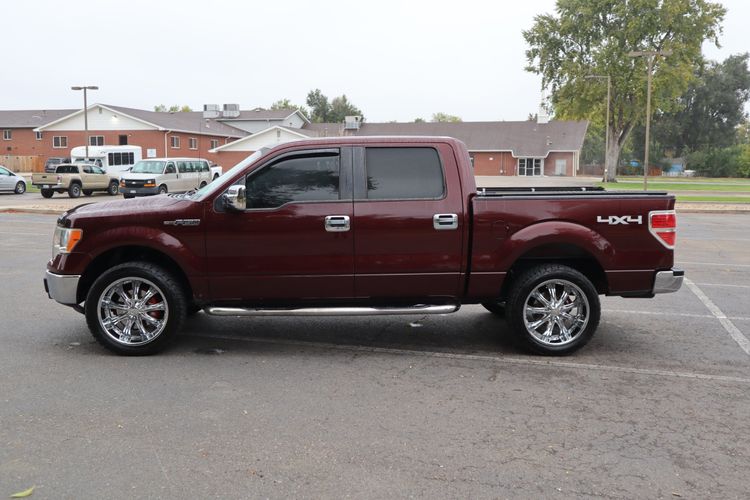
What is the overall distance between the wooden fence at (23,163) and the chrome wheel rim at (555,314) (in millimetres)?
62596

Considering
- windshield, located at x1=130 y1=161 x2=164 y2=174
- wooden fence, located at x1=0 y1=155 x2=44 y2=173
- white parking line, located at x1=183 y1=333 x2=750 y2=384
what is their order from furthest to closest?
1. wooden fence, located at x1=0 y1=155 x2=44 y2=173
2. windshield, located at x1=130 y1=161 x2=164 y2=174
3. white parking line, located at x1=183 y1=333 x2=750 y2=384

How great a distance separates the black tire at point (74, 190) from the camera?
31.8 m

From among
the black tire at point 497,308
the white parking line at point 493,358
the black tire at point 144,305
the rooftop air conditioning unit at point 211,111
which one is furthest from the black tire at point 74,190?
the rooftop air conditioning unit at point 211,111

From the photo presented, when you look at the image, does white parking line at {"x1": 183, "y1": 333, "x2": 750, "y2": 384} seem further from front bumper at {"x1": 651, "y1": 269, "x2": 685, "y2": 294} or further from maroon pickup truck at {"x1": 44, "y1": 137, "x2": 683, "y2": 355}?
front bumper at {"x1": 651, "y1": 269, "x2": 685, "y2": 294}

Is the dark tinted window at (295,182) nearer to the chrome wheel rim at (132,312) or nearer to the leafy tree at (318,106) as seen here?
the chrome wheel rim at (132,312)

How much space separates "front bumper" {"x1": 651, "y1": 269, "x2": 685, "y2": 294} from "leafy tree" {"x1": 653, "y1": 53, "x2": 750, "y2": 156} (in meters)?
78.7

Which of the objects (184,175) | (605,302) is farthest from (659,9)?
(605,302)

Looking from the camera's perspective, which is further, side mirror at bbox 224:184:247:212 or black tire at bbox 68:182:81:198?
black tire at bbox 68:182:81:198

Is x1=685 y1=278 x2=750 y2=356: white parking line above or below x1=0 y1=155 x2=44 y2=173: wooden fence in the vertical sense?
below

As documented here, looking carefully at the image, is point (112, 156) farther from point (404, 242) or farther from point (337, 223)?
point (404, 242)

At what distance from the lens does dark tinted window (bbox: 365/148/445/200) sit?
6043 millimetres

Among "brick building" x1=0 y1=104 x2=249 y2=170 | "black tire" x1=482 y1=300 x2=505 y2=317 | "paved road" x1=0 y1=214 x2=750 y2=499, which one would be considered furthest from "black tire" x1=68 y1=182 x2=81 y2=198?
"black tire" x1=482 y1=300 x2=505 y2=317

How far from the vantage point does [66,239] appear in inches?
238

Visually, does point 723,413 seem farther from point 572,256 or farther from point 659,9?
point 659,9
